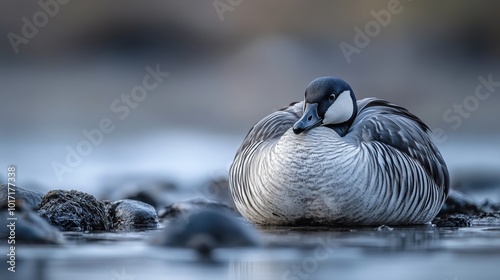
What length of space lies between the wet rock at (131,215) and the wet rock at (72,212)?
1.29 feet

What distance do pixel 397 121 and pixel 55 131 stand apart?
33.4 feet

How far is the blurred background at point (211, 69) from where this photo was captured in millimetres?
17891

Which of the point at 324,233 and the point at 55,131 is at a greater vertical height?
the point at 55,131

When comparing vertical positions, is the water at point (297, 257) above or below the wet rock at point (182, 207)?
below

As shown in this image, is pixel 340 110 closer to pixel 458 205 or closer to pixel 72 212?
pixel 72 212

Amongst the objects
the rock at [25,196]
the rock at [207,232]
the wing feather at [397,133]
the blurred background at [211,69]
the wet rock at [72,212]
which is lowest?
the rock at [207,232]

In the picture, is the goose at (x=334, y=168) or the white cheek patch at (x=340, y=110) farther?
the white cheek patch at (x=340, y=110)

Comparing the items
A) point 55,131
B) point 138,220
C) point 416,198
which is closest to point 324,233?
point 416,198

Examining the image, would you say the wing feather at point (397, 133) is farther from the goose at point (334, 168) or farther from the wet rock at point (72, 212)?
the wet rock at point (72, 212)

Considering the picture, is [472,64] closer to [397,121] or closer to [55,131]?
[55,131]

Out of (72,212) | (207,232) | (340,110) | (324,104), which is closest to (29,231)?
(207,232)

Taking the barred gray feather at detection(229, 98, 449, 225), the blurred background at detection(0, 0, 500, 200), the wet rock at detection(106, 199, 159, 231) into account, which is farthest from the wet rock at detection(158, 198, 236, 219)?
the blurred background at detection(0, 0, 500, 200)

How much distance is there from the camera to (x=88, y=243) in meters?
6.95

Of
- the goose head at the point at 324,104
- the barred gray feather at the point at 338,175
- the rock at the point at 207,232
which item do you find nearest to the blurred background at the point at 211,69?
the barred gray feather at the point at 338,175
